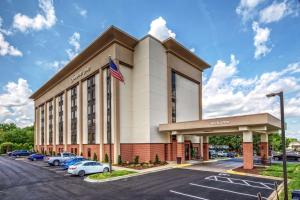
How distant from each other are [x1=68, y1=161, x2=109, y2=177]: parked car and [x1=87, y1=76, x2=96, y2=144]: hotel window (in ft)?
51.2

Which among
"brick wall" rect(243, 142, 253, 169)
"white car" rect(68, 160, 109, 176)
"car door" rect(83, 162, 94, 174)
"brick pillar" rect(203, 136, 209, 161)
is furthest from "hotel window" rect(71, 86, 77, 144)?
"brick wall" rect(243, 142, 253, 169)

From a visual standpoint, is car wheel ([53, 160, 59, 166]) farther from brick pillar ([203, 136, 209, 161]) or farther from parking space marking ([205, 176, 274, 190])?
brick pillar ([203, 136, 209, 161])

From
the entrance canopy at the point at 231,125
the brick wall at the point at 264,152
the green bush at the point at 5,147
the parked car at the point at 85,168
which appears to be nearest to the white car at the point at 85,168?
the parked car at the point at 85,168

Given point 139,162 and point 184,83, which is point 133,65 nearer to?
point 184,83

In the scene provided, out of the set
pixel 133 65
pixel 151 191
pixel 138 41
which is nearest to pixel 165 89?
pixel 133 65

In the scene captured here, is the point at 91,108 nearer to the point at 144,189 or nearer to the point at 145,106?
the point at 145,106

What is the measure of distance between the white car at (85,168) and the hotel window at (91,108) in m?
15.6

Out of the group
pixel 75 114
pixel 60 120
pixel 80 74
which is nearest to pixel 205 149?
pixel 75 114

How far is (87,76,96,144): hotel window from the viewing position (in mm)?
40219

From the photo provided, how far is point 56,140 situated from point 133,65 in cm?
3133

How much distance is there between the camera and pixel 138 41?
3681 cm

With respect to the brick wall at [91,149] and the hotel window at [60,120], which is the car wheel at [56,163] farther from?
the hotel window at [60,120]

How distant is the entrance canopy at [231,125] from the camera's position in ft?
81.9

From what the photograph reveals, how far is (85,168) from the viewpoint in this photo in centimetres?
2372
